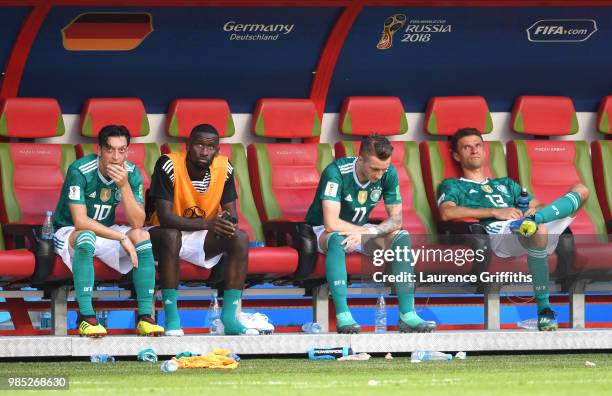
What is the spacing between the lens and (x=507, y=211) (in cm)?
942

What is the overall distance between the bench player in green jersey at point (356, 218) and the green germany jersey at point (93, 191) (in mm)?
1111

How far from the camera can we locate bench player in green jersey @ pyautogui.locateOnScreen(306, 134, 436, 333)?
8.43 metres

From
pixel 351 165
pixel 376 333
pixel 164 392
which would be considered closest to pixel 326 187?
pixel 351 165

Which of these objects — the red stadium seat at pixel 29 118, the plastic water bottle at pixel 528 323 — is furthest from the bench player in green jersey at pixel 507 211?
the red stadium seat at pixel 29 118

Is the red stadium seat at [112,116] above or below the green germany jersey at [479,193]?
above

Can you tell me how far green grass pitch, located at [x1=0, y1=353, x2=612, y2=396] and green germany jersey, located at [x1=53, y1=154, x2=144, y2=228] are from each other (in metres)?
1.09

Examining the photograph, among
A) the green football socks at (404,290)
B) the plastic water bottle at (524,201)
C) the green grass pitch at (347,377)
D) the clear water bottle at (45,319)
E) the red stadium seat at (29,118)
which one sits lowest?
the green grass pitch at (347,377)

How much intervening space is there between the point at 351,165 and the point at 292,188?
1051 mm

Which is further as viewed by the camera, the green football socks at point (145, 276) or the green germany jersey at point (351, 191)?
the green germany jersey at point (351, 191)

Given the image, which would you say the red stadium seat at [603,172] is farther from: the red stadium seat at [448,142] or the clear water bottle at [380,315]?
the clear water bottle at [380,315]

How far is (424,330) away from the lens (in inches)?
329

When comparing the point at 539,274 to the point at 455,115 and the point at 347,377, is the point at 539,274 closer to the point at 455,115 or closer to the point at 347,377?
the point at 455,115

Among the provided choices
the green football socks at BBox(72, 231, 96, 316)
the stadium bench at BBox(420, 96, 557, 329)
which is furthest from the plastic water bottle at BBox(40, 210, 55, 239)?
the stadium bench at BBox(420, 96, 557, 329)

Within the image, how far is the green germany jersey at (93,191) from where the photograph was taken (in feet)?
28.2
